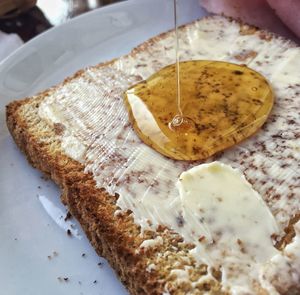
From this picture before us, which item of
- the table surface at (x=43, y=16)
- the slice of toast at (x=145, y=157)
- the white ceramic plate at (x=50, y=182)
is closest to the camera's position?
the slice of toast at (x=145, y=157)

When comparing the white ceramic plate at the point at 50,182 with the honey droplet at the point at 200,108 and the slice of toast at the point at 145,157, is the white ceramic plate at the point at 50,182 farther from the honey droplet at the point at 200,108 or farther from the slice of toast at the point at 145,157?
the honey droplet at the point at 200,108

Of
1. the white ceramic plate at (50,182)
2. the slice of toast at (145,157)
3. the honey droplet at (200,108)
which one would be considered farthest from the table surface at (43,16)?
the honey droplet at (200,108)

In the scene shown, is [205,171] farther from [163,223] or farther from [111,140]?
[111,140]

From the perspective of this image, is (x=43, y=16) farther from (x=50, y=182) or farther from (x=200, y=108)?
(x=200, y=108)

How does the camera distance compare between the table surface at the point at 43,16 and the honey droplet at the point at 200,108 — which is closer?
the honey droplet at the point at 200,108

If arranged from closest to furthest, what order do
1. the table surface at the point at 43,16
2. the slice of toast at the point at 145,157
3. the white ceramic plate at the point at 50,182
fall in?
the slice of toast at the point at 145,157 → the white ceramic plate at the point at 50,182 → the table surface at the point at 43,16

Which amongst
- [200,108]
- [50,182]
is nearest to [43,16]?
[50,182]

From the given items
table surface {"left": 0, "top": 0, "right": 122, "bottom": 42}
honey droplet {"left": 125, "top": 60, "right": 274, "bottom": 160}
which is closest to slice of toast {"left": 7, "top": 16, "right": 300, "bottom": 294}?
honey droplet {"left": 125, "top": 60, "right": 274, "bottom": 160}
